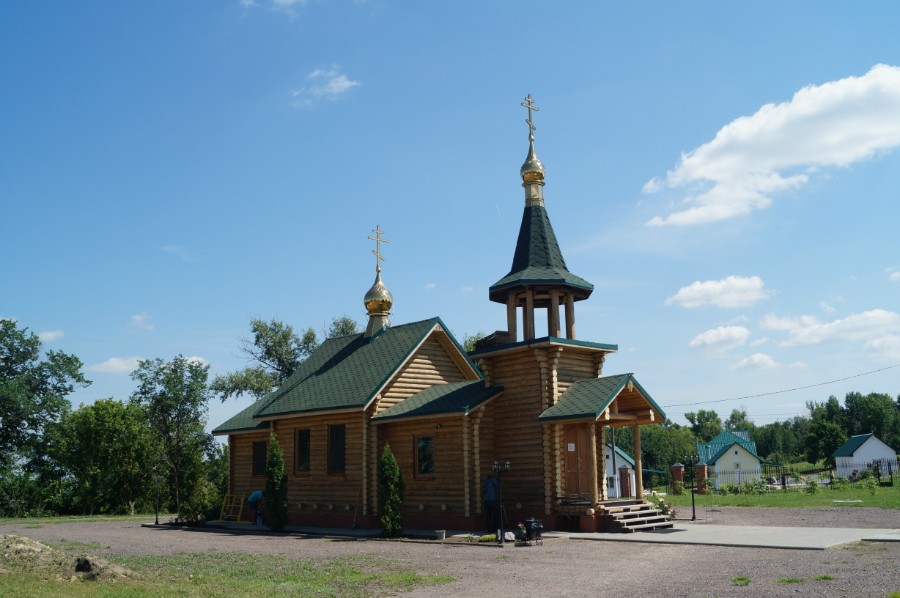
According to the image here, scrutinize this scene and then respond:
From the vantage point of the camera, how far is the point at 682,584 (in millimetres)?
11078

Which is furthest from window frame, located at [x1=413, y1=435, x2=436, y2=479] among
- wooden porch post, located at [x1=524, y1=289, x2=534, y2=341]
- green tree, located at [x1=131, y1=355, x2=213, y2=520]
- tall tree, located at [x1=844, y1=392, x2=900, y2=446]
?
tall tree, located at [x1=844, y1=392, x2=900, y2=446]

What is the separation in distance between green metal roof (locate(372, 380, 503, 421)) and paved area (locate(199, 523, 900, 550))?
3201 mm

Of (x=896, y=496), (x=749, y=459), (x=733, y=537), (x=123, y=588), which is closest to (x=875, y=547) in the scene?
(x=733, y=537)

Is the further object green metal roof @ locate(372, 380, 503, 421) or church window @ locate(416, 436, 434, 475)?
church window @ locate(416, 436, 434, 475)

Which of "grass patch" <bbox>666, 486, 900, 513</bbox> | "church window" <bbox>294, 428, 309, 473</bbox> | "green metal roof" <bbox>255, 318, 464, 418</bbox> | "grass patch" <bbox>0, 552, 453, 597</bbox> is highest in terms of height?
"green metal roof" <bbox>255, 318, 464, 418</bbox>

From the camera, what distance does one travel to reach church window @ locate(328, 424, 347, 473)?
24.0m

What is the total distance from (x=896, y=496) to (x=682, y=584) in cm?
2279

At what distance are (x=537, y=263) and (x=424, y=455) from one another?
644 cm

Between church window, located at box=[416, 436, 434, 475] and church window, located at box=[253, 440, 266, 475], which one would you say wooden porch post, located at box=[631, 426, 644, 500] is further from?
church window, located at box=[253, 440, 266, 475]

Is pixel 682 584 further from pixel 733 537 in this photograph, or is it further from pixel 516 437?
pixel 516 437

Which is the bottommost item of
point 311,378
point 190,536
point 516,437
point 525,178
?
point 190,536

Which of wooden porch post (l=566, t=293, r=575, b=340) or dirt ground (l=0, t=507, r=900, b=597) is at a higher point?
wooden porch post (l=566, t=293, r=575, b=340)

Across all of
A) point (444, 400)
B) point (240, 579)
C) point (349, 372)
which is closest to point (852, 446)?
point (349, 372)

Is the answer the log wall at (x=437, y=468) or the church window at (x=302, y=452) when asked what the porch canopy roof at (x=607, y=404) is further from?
the church window at (x=302, y=452)
